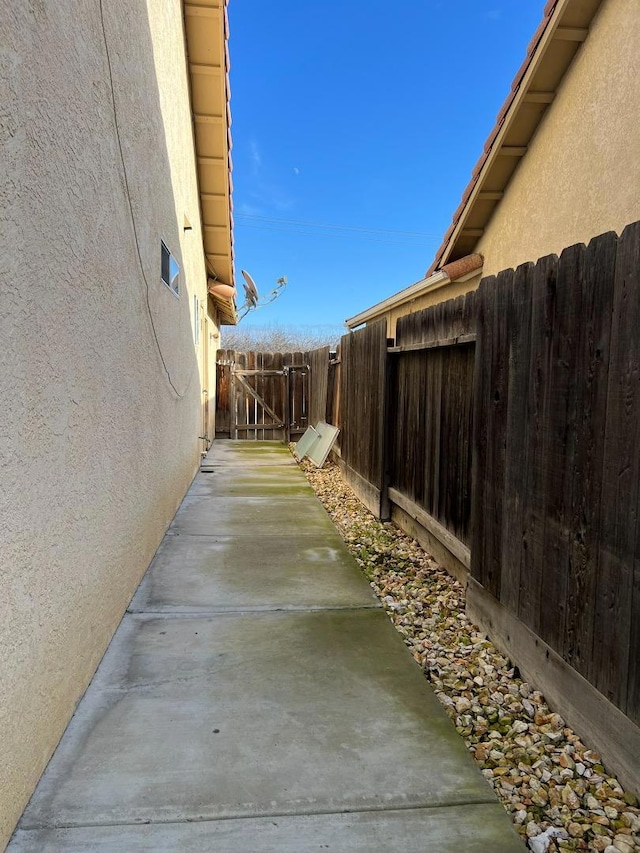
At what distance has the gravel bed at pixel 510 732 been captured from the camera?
196cm

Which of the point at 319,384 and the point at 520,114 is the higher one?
the point at 520,114

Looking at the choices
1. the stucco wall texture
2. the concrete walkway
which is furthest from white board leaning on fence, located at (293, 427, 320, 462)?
the concrete walkway

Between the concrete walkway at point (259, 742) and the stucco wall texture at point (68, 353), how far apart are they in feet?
0.56

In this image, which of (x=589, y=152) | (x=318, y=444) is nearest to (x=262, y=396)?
(x=318, y=444)

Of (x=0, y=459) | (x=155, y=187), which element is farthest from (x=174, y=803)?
(x=155, y=187)

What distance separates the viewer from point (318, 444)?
402 inches

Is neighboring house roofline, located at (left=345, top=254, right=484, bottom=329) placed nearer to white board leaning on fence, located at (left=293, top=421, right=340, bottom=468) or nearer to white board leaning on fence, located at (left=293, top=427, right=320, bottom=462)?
white board leaning on fence, located at (left=293, top=421, right=340, bottom=468)

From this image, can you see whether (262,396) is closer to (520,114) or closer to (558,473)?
(520,114)

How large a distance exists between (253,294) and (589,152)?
1043 centimetres

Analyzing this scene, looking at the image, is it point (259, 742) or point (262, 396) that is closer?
point (259, 742)

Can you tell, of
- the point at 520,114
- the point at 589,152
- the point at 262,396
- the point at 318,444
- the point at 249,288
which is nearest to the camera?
the point at 589,152

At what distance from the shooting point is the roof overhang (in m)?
6.29

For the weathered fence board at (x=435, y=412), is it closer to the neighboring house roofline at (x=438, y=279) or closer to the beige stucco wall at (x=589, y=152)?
the beige stucco wall at (x=589, y=152)

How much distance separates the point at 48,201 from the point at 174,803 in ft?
7.31
